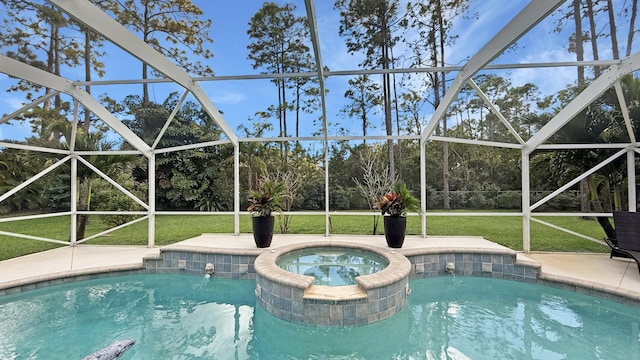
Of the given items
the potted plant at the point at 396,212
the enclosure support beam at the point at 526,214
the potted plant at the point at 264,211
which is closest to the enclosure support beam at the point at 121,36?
the potted plant at the point at 264,211

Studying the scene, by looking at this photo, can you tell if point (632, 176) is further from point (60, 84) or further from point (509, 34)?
point (60, 84)

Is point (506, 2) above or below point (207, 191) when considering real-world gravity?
above

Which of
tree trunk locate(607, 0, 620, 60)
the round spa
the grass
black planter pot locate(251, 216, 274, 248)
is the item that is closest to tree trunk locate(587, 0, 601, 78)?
tree trunk locate(607, 0, 620, 60)

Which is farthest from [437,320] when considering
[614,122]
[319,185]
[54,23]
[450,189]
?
[450,189]

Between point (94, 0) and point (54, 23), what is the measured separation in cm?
132

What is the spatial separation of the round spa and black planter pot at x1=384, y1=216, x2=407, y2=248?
990 mm

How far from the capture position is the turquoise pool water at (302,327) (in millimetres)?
3260

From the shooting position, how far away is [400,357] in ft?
10.4

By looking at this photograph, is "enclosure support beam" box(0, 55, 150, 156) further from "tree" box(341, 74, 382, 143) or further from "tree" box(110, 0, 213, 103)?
"tree" box(341, 74, 382, 143)

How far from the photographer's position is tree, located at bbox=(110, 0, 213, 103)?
5.15m

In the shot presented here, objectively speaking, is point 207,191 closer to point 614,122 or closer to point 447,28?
point 447,28

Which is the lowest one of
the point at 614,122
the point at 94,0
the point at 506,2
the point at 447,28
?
the point at 614,122

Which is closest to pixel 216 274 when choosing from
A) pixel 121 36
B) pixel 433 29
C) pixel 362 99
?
pixel 121 36

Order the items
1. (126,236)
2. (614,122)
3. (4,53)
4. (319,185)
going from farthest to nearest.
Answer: (319,185) → (126,236) → (614,122) → (4,53)
